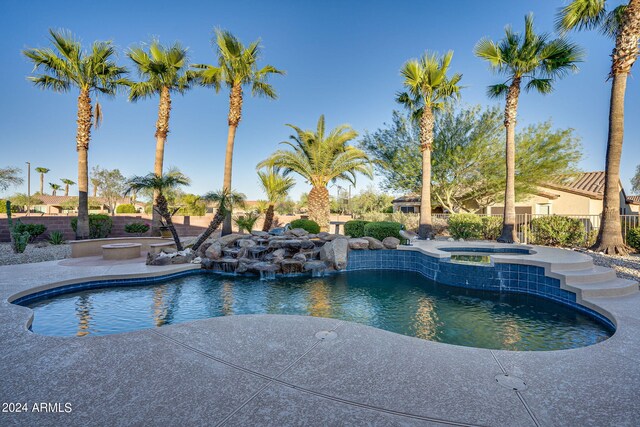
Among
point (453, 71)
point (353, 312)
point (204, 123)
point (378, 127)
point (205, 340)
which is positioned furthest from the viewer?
point (204, 123)

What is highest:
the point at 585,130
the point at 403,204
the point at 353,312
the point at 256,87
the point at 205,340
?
the point at 256,87

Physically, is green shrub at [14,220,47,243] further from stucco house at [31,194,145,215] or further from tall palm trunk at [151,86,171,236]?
stucco house at [31,194,145,215]

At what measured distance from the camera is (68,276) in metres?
7.11

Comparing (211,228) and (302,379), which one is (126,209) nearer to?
(211,228)

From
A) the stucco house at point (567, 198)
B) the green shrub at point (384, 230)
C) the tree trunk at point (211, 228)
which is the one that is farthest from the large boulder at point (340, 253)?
the stucco house at point (567, 198)

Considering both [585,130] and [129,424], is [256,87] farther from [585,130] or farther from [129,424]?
[585,130]

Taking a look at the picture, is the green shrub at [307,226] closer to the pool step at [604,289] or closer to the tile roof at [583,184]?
the pool step at [604,289]

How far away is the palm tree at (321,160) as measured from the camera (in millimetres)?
16469

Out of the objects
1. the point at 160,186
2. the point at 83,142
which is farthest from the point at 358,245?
the point at 83,142

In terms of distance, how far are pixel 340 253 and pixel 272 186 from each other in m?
10.1

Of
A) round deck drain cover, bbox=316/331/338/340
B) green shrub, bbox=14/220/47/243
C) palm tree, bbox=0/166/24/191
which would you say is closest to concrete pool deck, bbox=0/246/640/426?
round deck drain cover, bbox=316/331/338/340

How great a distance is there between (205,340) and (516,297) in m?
6.80

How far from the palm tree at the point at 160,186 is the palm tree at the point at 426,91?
37.2 feet

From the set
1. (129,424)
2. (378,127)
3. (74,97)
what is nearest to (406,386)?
(129,424)
